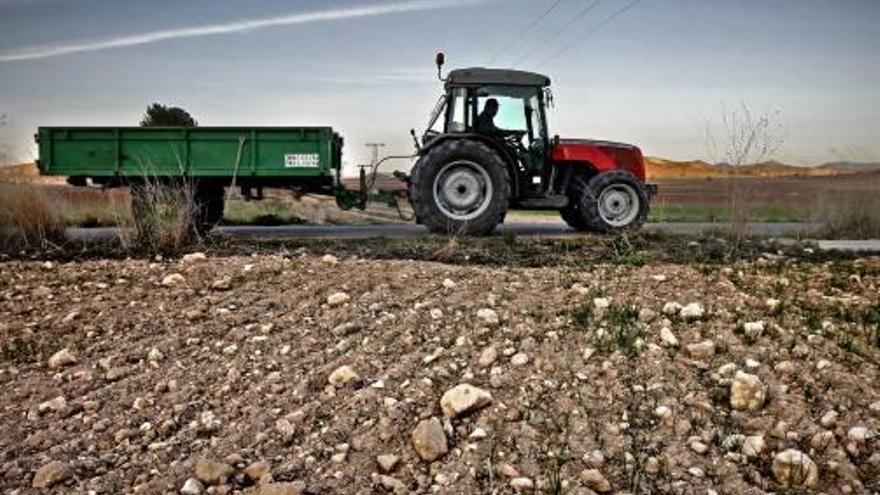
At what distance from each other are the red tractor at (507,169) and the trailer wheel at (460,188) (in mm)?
13

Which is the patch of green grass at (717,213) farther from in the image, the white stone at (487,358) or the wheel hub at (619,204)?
the white stone at (487,358)

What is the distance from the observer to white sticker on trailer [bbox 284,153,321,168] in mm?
11844

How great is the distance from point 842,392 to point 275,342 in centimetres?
299

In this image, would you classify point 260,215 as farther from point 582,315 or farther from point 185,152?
point 582,315

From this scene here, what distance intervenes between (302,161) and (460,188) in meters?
2.55

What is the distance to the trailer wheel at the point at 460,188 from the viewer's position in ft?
34.4

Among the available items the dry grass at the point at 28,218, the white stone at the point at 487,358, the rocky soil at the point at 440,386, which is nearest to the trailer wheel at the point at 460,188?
the dry grass at the point at 28,218

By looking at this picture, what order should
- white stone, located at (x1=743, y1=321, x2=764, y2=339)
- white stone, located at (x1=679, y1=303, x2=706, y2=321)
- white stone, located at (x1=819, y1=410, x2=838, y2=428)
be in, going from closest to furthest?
white stone, located at (x1=819, y1=410, x2=838, y2=428), white stone, located at (x1=743, y1=321, x2=764, y2=339), white stone, located at (x1=679, y1=303, x2=706, y2=321)

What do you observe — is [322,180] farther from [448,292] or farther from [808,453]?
[808,453]

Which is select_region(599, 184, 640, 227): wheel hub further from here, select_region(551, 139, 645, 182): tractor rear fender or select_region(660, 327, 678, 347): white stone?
select_region(660, 327, 678, 347): white stone

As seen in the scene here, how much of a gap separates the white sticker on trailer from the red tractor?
1.54m

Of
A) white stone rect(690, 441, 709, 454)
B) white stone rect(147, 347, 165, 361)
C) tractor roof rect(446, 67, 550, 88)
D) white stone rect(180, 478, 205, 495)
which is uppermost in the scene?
tractor roof rect(446, 67, 550, 88)

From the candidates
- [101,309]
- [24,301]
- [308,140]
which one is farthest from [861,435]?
[308,140]

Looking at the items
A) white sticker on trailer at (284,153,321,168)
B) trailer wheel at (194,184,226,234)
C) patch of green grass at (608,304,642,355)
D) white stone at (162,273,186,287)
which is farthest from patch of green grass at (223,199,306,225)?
patch of green grass at (608,304,642,355)
